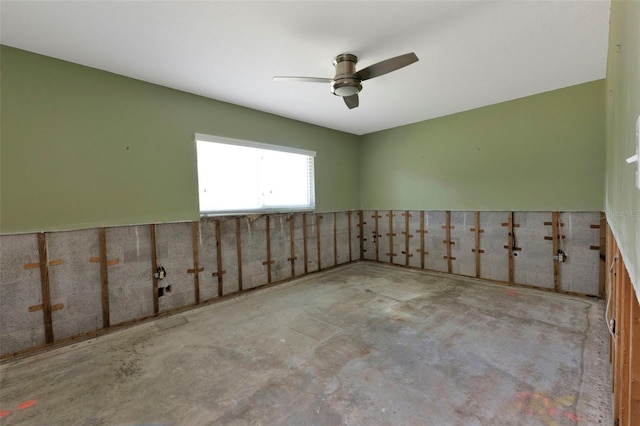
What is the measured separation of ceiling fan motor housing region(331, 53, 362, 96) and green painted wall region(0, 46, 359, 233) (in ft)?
6.83

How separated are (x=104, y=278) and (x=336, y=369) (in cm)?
277

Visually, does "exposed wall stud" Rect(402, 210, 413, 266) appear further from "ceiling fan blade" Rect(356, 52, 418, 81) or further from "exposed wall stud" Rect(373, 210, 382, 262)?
"ceiling fan blade" Rect(356, 52, 418, 81)

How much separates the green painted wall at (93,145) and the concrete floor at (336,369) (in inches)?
56.3

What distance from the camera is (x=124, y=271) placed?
127 inches

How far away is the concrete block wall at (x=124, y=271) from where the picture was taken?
2627 millimetres

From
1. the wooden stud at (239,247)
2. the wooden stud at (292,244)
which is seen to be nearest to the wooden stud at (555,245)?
the wooden stud at (292,244)

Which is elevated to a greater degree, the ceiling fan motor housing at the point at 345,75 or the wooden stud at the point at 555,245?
the ceiling fan motor housing at the point at 345,75

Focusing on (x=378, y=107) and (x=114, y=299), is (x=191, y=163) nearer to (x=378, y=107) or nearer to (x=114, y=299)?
(x=114, y=299)

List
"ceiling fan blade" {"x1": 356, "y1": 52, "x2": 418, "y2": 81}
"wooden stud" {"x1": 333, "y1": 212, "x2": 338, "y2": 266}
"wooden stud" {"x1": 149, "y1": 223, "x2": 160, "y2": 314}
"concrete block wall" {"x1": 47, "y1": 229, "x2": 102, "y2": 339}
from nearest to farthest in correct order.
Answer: "ceiling fan blade" {"x1": 356, "y1": 52, "x2": 418, "y2": 81}, "concrete block wall" {"x1": 47, "y1": 229, "x2": 102, "y2": 339}, "wooden stud" {"x1": 149, "y1": 223, "x2": 160, "y2": 314}, "wooden stud" {"x1": 333, "y1": 212, "x2": 338, "y2": 266}

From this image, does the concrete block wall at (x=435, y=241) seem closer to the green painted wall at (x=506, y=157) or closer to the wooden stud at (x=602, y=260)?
the green painted wall at (x=506, y=157)

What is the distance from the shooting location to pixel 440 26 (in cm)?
240

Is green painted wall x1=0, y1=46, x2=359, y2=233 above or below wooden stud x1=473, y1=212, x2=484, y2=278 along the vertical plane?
above

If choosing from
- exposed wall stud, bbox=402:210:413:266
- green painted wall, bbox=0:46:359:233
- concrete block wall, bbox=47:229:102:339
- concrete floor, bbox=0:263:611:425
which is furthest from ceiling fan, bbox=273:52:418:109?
exposed wall stud, bbox=402:210:413:266

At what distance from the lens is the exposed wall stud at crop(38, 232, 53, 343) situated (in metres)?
2.72
